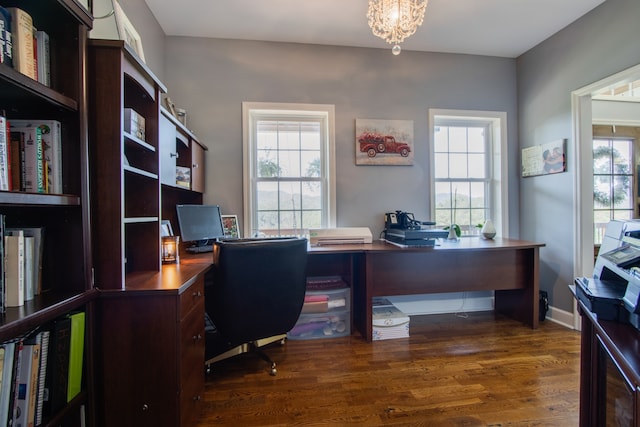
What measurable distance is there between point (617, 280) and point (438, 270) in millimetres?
1328

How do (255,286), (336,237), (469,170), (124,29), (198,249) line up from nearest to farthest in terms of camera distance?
(255,286), (124,29), (198,249), (336,237), (469,170)

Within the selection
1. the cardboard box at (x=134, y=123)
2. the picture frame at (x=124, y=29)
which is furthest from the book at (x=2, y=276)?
the picture frame at (x=124, y=29)

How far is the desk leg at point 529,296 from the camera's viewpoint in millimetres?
2500

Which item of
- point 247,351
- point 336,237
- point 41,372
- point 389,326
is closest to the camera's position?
point 41,372

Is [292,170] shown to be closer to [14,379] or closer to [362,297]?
[362,297]

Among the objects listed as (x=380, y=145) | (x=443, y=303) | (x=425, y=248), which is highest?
(x=380, y=145)

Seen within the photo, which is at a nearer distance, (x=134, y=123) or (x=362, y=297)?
(x=134, y=123)

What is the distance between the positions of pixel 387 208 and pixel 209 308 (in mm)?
1928

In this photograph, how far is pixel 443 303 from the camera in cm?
297

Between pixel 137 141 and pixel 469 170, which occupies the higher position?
pixel 469 170

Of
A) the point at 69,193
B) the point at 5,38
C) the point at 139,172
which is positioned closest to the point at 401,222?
the point at 139,172

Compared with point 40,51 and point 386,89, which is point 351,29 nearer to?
point 386,89

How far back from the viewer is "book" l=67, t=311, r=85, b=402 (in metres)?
0.99

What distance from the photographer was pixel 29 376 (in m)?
0.85
